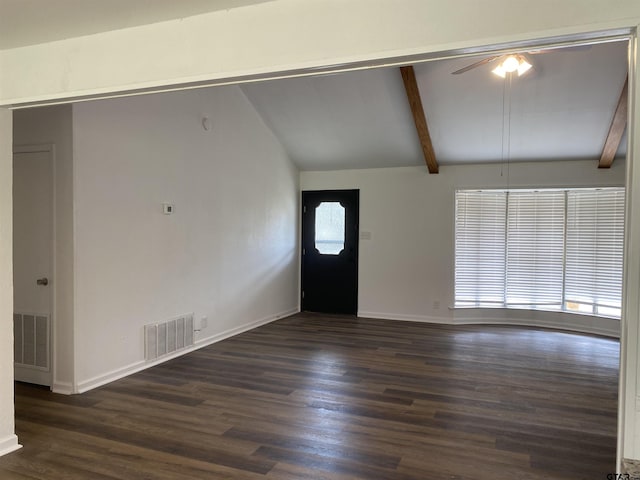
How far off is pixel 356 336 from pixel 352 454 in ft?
10.4

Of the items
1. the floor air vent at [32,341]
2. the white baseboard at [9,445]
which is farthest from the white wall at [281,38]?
the floor air vent at [32,341]

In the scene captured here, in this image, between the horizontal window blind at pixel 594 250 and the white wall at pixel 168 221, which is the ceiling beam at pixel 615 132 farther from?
the white wall at pixel 168 221

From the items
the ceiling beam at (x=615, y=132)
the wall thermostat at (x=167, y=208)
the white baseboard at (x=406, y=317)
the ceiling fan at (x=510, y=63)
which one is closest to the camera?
the ceiling fan at (x=510, y=63)

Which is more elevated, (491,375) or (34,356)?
(34,356)

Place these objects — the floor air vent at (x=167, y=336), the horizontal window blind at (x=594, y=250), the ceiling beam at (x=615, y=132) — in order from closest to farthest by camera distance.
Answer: the floor air vent at (x=167, y=336) < the ceiling beam at (x=615, y=132) < the horizontal window blind at (x=594, y=250)

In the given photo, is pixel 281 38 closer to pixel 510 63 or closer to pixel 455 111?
pixel 510 63

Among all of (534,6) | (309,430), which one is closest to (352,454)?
(309,430)

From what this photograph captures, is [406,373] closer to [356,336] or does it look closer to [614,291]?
[356,336]

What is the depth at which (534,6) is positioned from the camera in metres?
1.57

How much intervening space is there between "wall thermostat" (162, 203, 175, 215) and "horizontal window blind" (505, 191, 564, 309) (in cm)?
507

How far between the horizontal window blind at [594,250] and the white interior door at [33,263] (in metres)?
6.71

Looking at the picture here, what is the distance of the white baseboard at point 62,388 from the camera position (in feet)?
12.0

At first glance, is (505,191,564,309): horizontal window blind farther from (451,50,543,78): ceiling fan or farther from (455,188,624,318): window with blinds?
(451,50,543,78): ceiling fan

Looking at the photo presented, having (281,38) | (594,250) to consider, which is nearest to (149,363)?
(281,38)
